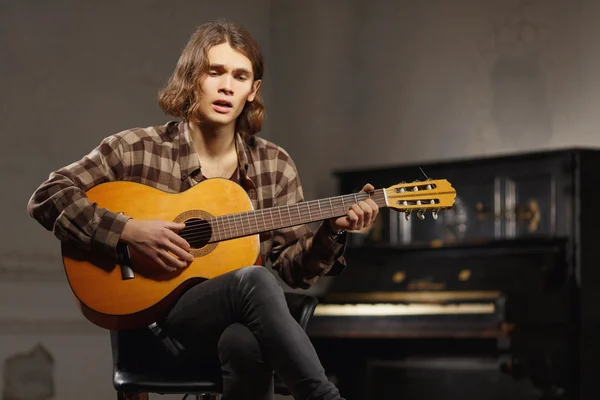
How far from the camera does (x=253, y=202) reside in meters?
2.55

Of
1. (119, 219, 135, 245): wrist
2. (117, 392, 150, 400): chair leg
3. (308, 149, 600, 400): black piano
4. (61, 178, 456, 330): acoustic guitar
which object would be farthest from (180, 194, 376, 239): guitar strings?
(308, 149, 600, 400): black piano

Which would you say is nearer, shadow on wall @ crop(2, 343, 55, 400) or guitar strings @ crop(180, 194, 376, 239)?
guitar strings @ crop(180, 194, 376, 239)

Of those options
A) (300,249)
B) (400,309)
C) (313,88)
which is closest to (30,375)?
(400,309)

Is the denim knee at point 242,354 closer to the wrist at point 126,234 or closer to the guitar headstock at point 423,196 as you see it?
the wrist at point 126,234

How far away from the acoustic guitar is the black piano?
1777mm

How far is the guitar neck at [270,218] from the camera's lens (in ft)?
7.67

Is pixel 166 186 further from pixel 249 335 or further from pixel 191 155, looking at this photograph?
pixel 249 335

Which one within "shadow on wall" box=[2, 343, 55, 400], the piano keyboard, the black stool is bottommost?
"shadow on wall" box=[2, 343, 55, 400]

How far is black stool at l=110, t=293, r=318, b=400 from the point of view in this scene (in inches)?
89.3

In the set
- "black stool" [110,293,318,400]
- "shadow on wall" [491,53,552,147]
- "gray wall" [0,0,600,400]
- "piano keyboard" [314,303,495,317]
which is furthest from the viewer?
"shadow on wall" [491,53,552,147]

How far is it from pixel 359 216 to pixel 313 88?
11.7 feet

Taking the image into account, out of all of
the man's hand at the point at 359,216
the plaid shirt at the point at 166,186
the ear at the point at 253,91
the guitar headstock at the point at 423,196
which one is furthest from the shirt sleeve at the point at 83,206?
the guitar headstock at the point at 423,196

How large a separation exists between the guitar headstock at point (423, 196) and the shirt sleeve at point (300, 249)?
18cm

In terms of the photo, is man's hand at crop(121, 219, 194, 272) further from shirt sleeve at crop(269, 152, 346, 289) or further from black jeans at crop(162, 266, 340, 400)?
shirt sleeve at crop(269, 152, 346, 289)
